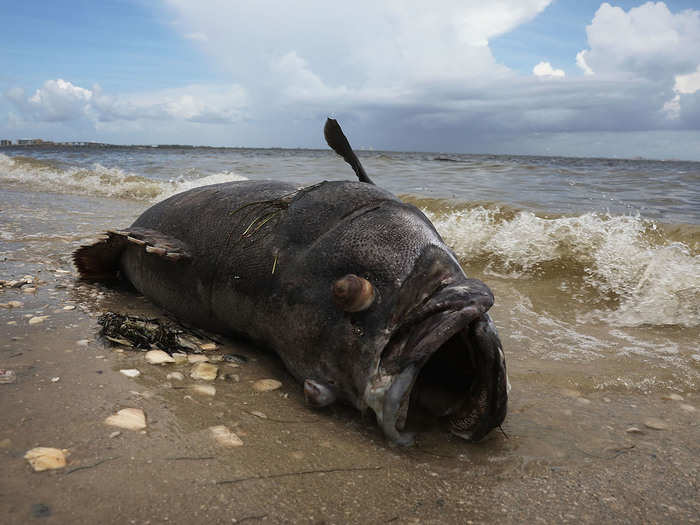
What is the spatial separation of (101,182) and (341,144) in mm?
14382

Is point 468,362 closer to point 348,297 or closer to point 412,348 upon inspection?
point 412,348

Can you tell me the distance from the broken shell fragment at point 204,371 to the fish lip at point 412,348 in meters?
1.00

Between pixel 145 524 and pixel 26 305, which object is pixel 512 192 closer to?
pixel 26 305

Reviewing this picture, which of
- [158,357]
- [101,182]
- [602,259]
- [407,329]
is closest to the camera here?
[407,329]

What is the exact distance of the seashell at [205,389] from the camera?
2688 mm

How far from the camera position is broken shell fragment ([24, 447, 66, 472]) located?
1.89 metres

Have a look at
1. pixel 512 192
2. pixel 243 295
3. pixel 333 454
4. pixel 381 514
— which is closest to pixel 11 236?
pixel 243 295

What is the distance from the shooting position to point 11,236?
6.16m

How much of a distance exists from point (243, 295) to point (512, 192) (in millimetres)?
11273

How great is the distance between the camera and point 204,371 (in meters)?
2.92

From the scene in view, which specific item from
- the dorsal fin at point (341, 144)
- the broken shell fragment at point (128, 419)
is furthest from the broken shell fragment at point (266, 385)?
the dorsal fin at point (341, 144)

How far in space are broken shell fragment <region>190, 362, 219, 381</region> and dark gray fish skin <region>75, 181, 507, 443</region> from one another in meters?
0.28

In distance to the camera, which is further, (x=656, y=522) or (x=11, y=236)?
(x=11, y=236)

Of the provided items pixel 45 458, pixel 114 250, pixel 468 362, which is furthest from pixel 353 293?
pixel 114 250
